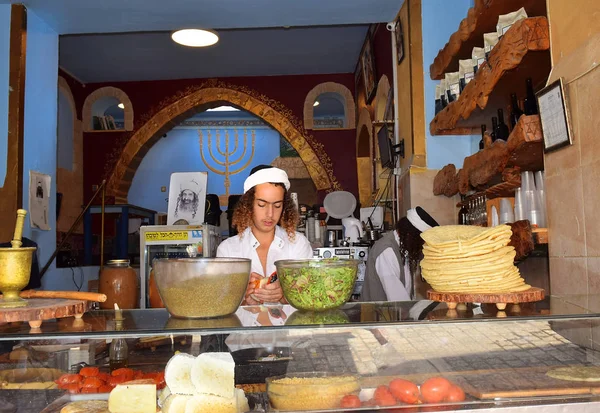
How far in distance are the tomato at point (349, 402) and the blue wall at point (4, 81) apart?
464 centimetres

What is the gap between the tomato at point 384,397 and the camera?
1258mm

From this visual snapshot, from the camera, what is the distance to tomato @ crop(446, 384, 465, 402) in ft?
4.11

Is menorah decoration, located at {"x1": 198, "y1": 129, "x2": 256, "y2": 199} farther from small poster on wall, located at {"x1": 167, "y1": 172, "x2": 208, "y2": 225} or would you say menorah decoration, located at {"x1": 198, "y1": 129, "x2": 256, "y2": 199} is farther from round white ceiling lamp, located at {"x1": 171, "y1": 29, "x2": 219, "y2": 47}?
small poster on wall, located at {"x1": 167, "y1": 172, "x2": 208, "y2": 225}

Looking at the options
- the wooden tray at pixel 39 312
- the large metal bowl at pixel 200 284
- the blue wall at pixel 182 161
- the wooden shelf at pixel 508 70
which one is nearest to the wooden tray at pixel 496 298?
the large metal bowl at pixel 200 284

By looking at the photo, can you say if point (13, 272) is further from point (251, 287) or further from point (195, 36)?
point (195, 36)

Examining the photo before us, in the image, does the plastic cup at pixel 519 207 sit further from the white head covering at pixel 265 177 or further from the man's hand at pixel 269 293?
the man's hand at pixel 269 293

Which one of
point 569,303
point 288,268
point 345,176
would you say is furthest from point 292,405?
point 345,176

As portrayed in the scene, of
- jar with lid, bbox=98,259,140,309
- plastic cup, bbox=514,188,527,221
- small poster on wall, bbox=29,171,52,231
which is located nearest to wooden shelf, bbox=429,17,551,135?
plastic cup, bbox=514,188,527,221

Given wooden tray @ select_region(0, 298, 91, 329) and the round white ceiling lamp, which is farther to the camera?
the round white ceiling lamp

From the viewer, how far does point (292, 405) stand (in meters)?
1.25

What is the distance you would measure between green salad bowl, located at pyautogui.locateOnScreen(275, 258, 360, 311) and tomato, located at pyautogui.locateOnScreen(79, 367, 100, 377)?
20.6 inches

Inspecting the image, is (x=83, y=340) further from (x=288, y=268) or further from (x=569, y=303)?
(x=569, y=303)

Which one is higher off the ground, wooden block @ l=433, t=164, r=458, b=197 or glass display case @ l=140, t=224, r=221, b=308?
wooden block @ l=433, t=164, r=458, b=197

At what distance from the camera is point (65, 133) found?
9.83 m
